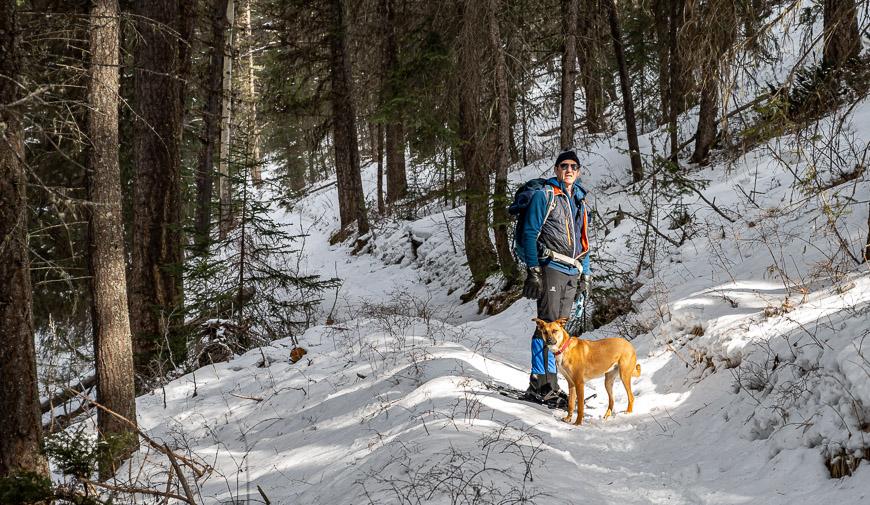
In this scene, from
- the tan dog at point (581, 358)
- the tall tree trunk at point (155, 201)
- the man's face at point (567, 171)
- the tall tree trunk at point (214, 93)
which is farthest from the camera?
the tall tree trunk at point (214, 93)

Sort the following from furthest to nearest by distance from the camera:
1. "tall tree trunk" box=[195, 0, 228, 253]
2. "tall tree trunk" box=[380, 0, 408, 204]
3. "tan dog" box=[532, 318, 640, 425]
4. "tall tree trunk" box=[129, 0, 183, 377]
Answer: "tall tree trunk" box=[195, 0, 228, 253], "tall tree trunk" box=[380, 0, 408, 204], "tall tree trunk" box=[129, 0, 183, 377], "tan dog" box=[532, 318, 640, 425]

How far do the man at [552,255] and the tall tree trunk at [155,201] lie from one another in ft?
19.6

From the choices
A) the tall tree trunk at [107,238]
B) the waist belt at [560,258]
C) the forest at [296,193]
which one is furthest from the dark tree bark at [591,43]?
the tall tree trunk at [107,238]

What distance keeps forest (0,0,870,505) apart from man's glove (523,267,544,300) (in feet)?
5.83

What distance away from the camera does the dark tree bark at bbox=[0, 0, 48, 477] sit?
5281 millimetres

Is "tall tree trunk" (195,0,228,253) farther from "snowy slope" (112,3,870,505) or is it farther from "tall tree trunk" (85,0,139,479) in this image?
"tall tree trunk" (85,0,139,479)

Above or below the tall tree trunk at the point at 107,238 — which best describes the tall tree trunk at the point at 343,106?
above

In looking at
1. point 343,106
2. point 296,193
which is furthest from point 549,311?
point 343,106

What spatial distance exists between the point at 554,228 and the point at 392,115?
8546 mm

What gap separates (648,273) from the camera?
395 inches

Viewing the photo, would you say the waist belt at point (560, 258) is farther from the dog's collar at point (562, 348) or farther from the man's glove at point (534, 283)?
the dog's collar at point (562, 348)

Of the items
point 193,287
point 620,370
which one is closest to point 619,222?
point 620,370

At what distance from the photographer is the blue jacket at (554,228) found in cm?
582

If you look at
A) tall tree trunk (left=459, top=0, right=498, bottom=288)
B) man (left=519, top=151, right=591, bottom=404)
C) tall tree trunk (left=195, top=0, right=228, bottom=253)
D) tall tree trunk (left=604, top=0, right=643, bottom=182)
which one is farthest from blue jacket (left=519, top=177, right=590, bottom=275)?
tall tree trunk (left=195, top=0, right=228, bottom=253)
